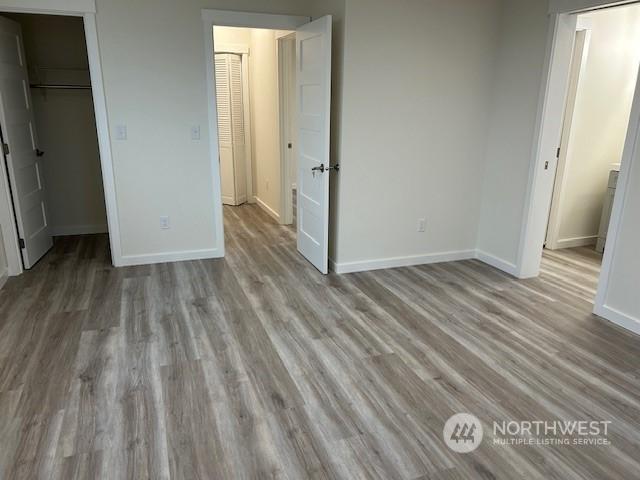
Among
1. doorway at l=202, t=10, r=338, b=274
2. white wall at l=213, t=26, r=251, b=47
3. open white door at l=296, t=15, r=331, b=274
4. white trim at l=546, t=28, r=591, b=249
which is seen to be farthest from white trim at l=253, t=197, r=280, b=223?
white trim at l=546, t=28, r=591, b=249

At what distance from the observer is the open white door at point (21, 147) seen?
12.4ft

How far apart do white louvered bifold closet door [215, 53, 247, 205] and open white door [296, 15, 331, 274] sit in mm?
2307

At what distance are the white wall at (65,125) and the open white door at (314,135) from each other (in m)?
2.41

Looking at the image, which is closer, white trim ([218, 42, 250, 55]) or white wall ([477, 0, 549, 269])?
white wall ([477, 0, 549, 269])

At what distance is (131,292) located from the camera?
11.9ft

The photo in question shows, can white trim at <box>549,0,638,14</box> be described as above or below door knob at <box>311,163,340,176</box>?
above

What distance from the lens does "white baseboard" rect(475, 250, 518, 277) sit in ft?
13.5

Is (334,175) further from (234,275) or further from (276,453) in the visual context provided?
(276,453)

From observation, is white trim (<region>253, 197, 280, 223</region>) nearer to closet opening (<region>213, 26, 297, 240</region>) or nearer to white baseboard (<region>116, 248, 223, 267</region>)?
closet opening (<region>213, 26, 297, 240</region>)

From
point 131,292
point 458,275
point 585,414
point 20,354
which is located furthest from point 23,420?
point 458,275

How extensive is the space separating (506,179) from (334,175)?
156 cm

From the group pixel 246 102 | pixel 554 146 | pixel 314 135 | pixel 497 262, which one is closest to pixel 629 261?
pixel 554 146

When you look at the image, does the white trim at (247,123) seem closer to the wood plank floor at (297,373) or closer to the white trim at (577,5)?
the wood plank floor at (297,373)

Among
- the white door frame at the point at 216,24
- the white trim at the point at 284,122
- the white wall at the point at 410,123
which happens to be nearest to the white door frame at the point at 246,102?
the white trim at the point at 284,122
